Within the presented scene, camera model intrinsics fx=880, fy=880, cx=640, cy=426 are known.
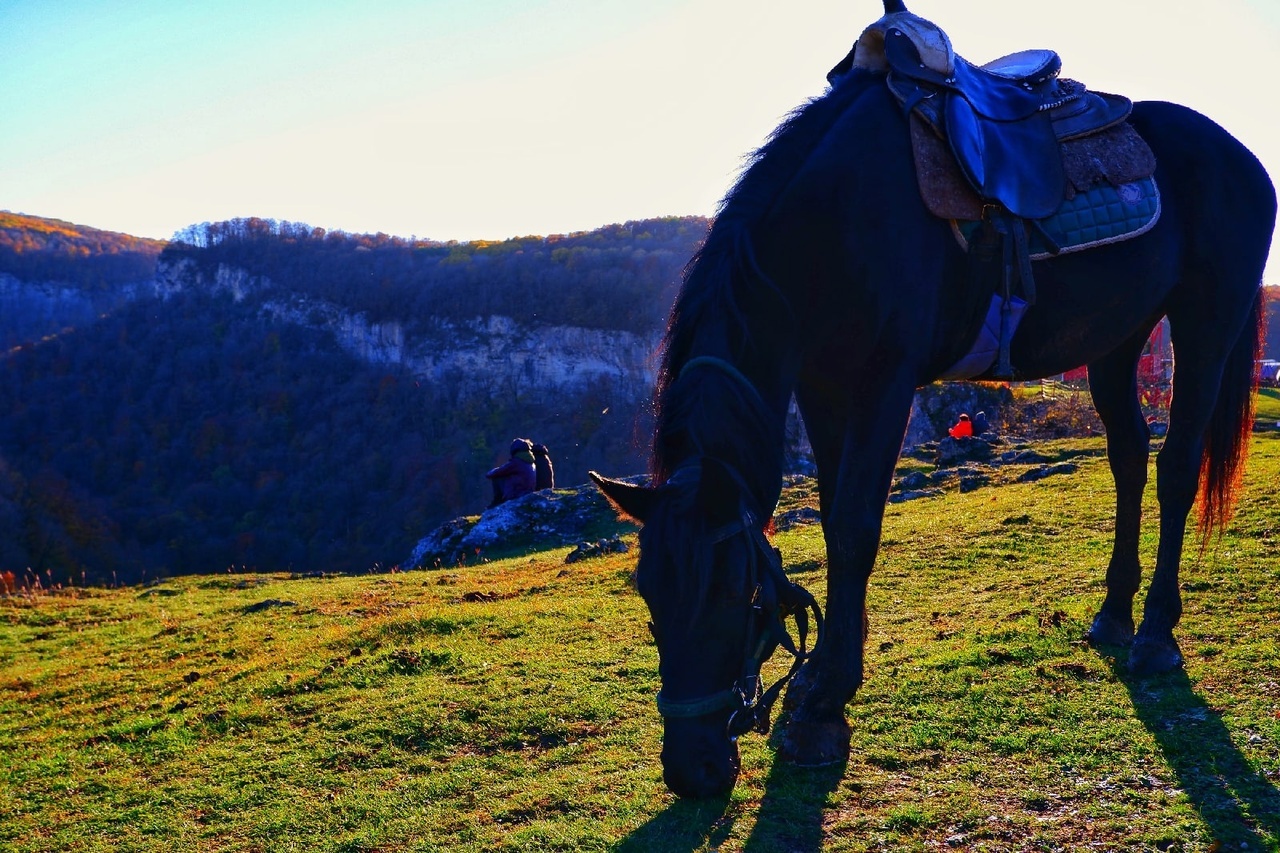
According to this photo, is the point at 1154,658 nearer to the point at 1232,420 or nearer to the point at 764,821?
the point at 1232,420

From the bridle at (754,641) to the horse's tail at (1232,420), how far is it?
3248 mm

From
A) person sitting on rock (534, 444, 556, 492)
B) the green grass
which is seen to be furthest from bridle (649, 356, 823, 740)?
the green grass

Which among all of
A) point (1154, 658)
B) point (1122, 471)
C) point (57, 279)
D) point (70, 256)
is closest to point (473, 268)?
point (57, 279)

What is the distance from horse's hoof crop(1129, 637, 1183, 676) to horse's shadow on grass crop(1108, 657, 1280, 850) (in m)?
0.04

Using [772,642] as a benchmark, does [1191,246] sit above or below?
above

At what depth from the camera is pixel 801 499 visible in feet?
44.3

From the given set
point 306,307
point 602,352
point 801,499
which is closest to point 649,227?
point 602,352

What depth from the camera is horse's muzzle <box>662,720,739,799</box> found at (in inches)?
110

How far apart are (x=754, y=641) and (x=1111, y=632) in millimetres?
2773

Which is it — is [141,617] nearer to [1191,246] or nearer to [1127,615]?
[1127,615]

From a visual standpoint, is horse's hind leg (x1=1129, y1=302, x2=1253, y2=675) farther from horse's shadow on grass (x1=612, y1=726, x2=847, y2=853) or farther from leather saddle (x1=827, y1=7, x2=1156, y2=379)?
horse's shadow on grass (x1=612, y1=726, x2=847, y2=853)

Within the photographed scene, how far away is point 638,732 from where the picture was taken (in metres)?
4.21

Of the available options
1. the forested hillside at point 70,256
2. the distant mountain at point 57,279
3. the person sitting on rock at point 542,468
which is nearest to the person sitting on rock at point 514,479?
the person sitting on rock at point 542,468

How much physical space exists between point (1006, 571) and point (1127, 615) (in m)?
2.00
